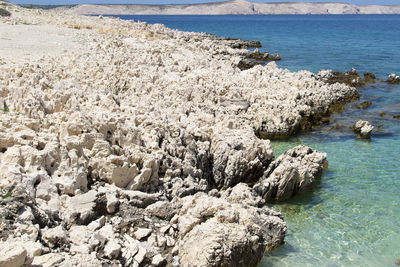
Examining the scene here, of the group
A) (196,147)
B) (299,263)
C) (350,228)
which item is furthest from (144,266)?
(350,228)

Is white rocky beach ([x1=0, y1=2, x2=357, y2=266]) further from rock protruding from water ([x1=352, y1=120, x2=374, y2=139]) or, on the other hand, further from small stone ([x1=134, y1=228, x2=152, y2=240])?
rock protruding from water ([x1=352, y1=120, x2=374, y2=139])

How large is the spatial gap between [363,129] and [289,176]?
7.42 meters

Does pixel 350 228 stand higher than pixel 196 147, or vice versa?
pixel 196 147

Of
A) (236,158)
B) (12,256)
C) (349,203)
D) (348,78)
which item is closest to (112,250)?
(12,256)

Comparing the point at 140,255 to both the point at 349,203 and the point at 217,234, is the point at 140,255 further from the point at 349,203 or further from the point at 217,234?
the point at 349,203

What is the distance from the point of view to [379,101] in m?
23.3

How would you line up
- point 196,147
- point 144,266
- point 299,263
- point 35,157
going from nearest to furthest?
point 144,266 → point 35,157 → point 299,263 → point 196,147

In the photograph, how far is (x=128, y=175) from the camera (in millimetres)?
7844

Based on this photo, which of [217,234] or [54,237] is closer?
[54,237]

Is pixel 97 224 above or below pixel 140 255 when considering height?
above

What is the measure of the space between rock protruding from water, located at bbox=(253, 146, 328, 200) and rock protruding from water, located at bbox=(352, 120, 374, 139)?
17.1ft

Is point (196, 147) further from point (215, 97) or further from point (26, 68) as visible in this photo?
point (26, 68)

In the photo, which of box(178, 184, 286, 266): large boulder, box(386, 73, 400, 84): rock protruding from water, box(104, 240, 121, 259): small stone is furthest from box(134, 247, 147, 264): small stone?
box(386, 73, 400, 84): rock protruding from water

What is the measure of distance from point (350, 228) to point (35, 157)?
23.7 feet
